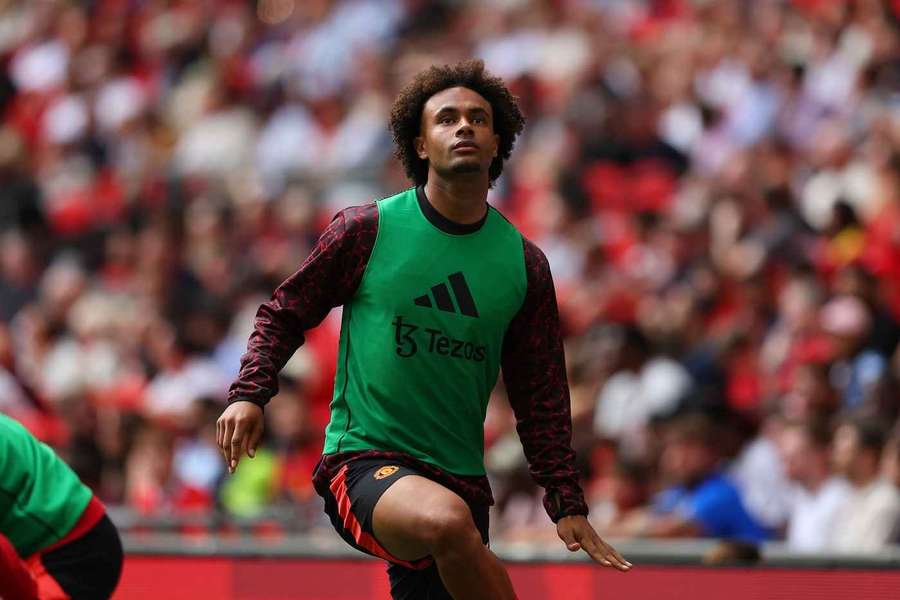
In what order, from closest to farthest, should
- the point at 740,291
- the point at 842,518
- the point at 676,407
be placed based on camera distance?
1. the point at 842,518
2. the point at 676,407
3. the point at 740,291

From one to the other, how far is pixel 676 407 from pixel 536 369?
404 centimetres

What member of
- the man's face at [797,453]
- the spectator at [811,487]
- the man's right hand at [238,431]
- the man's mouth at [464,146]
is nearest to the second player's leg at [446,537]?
the man's right hand at [238,431]

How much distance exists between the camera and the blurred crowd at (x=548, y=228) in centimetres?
880

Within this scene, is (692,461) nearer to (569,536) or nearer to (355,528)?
(569,536)

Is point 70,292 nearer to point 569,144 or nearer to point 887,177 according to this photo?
point 569,144

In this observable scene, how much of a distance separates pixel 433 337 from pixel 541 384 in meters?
0.45

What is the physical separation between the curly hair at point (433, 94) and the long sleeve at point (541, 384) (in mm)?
425

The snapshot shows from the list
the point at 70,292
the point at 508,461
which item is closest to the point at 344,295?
the point at 508,461

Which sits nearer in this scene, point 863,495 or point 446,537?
point 446,537

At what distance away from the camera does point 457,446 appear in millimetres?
5234

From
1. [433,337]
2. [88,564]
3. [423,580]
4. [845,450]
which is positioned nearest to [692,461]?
[845,450]

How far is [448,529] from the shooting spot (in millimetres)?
4637

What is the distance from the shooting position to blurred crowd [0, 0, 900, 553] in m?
8.80

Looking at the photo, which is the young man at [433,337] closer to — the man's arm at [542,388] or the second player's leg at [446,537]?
the man's arm at [542,388]
